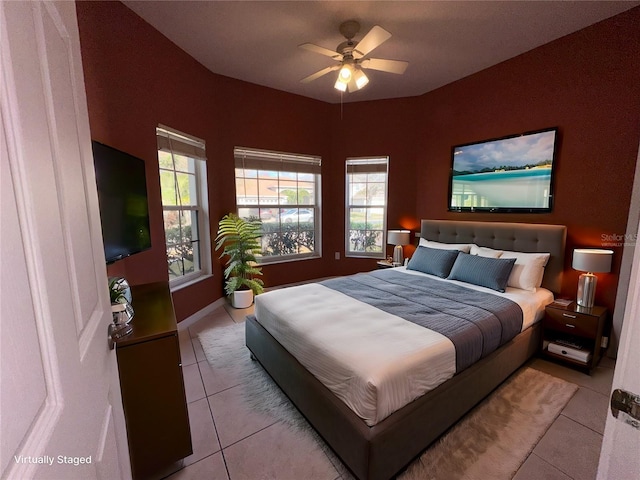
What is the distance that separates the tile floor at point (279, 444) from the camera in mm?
1492

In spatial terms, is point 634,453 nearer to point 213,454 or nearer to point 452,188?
point 213,454

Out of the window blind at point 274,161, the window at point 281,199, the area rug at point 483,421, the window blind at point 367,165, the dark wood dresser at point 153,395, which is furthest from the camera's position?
the window blind at point 367,165

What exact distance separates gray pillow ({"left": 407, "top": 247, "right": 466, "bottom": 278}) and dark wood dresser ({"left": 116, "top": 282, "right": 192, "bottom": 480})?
2.67 meters

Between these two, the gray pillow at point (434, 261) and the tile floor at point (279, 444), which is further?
the gray pillow at point (434, 261)

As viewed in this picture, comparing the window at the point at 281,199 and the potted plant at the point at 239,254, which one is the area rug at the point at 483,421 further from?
the window at the point at 281,199

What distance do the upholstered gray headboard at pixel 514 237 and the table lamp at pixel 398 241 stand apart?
328 millimetres

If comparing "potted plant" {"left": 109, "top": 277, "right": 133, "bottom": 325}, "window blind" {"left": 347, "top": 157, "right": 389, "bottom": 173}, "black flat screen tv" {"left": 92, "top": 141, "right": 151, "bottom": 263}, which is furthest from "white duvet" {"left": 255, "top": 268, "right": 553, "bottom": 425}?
"window blind" {"left": 347, "top": 157, "right": 389, "bottom": 173}

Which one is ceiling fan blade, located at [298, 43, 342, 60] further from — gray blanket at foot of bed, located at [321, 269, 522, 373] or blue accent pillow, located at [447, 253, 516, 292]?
blue accent pillow, located at [447, 253, 516, 292]

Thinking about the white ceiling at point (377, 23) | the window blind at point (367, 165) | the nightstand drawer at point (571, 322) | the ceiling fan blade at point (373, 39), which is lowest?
the nightstand drawer at point (571, 322)

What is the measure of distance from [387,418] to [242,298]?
2579 millimetres

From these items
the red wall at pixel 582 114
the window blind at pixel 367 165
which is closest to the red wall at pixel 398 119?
the red wall at pixel 582 114

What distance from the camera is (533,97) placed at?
114 inches

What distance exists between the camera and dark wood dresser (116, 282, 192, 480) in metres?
1.28

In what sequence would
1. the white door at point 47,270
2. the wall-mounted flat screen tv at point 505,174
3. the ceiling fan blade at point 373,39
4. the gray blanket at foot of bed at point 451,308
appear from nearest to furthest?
the white door at point 47,270 → the gray blanket at foot of bed at point 451,308 → the ceiling fan blade at point 373,39 → the wall-mounted flat screen tv at point 505,174
